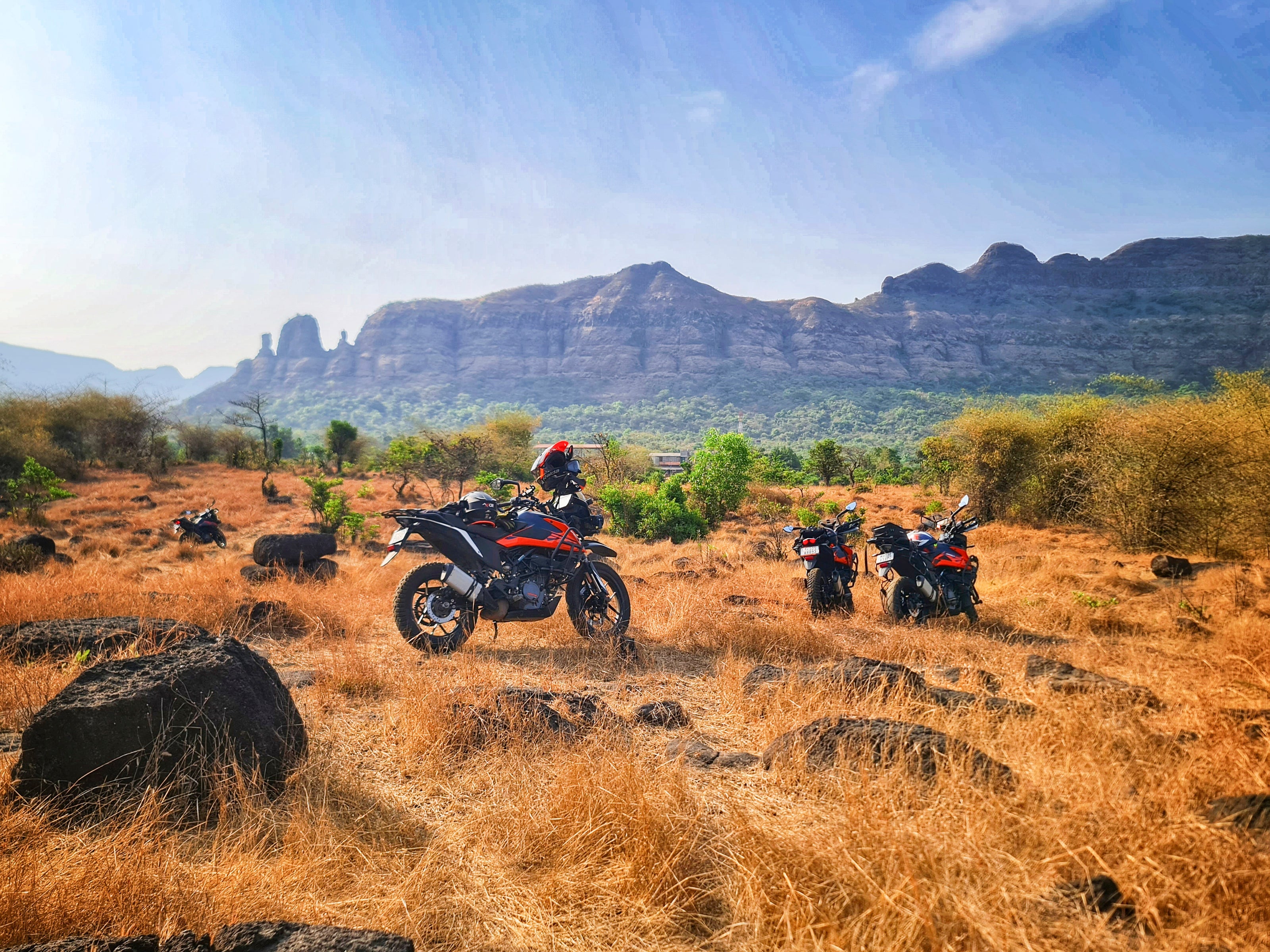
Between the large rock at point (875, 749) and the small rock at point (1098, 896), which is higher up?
the small rock at point (1098, 896)

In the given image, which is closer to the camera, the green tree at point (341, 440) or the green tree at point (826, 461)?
the green tree at point (826, 461)

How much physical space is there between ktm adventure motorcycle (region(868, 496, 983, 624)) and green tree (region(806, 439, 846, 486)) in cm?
2277

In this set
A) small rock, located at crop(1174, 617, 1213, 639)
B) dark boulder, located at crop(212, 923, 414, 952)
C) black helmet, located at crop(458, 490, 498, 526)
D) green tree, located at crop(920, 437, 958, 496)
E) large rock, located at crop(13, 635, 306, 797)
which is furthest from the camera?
green tree, located at crop(920, 437, 958, 496)

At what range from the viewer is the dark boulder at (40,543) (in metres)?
9.98

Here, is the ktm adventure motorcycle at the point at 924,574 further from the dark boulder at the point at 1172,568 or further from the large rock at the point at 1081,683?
the dark boulder at the point at 1172,568

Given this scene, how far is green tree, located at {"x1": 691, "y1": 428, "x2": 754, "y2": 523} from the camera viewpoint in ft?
56.1

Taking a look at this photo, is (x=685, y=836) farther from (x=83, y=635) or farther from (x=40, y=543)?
(x=40, y=543)

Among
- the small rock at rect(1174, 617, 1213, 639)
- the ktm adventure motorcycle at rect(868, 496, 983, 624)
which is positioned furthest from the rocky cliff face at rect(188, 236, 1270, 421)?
the ktm adventure motorcycle at rect(868, 496, 983, 624)

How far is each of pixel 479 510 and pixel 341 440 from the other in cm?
3416

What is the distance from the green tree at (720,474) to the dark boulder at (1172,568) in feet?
29.8

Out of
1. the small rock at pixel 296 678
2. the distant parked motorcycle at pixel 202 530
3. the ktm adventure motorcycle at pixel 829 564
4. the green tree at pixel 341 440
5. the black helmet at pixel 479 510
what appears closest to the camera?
the small rock at pixel 296 678

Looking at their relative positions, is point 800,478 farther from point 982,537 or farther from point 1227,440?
point 1227,440

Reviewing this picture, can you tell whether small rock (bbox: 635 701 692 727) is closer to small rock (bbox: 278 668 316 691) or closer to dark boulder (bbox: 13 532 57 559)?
small rock (bbox: 278 668 316 691)

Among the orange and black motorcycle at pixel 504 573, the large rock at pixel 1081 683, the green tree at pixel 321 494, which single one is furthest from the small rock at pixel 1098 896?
the green tree at pixel 321 494
